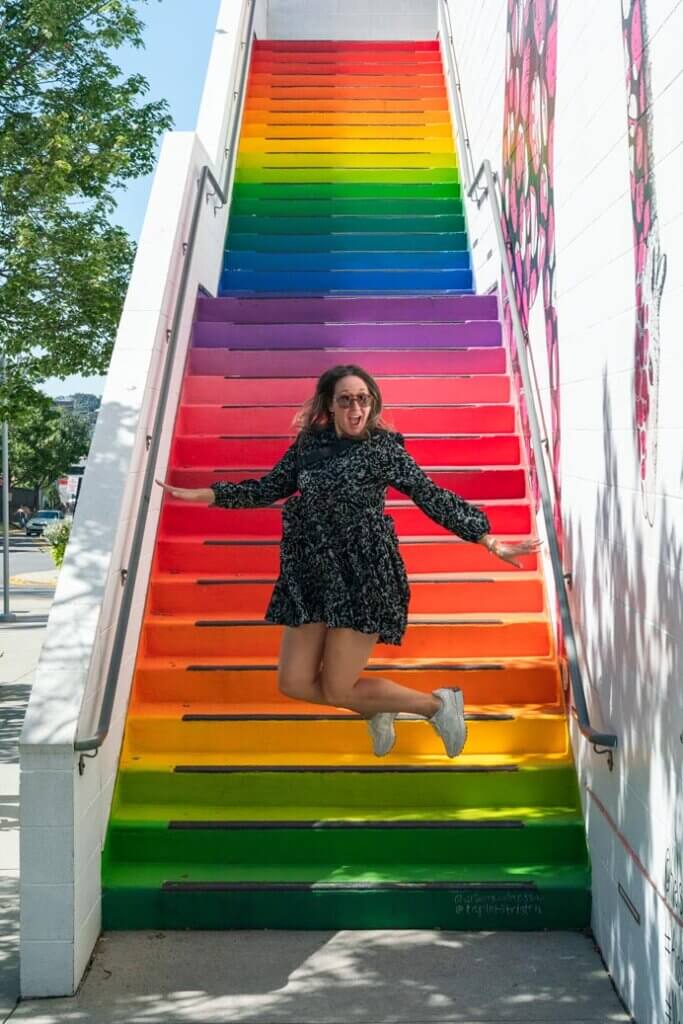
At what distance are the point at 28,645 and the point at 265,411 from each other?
27.3 feet

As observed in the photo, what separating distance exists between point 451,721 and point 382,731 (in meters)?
0.27

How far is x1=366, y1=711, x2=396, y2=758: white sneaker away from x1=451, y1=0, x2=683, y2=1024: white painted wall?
768 mm

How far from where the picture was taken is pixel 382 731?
16.1ft

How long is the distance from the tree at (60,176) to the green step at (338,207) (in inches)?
62.6

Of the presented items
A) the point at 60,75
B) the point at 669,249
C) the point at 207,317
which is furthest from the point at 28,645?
the point at 669,249

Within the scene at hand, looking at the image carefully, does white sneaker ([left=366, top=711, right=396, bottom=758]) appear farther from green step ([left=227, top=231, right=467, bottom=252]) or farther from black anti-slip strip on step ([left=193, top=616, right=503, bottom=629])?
green step ([left=227, top=231, right=467, bottom=252])

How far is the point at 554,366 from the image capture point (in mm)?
5680

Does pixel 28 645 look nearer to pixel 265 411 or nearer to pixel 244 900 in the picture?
pixel 265 411

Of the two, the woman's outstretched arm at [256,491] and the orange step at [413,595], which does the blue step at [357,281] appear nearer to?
the orange step at [413,595]

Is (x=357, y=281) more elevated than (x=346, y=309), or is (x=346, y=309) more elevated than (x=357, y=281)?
(x=357, y=281)

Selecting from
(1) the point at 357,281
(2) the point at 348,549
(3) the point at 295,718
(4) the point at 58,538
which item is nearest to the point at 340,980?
(3) the point at 295,718

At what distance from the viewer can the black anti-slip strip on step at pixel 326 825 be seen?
4.92 meters

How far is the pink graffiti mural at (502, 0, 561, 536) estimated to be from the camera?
571 cm

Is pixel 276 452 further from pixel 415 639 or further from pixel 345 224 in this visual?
pixel 345 224
